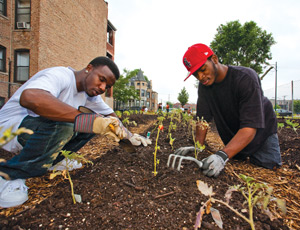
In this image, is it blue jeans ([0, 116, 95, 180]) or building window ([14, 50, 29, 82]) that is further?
building window ([14, 50, 29, 82])

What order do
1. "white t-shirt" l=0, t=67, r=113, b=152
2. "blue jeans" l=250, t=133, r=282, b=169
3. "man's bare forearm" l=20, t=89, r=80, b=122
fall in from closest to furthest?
"man's bare forearm" l=20, t=89, r=80, b=122
"white t-shirt" l=0, t=67, r=113, b=152
"blue jeans" l=250, t=133, r=282, b=169

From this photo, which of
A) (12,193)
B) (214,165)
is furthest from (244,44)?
(12,193)

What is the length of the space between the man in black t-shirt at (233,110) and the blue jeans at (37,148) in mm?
1334

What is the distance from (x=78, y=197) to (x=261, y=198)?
126cm

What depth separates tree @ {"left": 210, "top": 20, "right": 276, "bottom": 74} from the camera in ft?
52.9

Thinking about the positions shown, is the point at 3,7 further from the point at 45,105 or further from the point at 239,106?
the point at 239,106

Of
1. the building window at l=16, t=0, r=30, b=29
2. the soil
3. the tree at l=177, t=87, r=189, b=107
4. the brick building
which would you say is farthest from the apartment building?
the soil

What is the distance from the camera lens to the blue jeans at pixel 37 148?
157cm

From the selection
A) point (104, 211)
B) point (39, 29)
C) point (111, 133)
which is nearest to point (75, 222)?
point (104, 211)

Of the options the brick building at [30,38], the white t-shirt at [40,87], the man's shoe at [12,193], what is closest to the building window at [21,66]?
the brick building at [30,38]

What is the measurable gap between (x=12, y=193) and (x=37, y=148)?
0.40 meters

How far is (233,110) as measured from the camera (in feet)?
7.59

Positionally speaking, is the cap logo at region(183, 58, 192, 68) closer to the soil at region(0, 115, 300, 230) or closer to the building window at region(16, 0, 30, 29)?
the soil at region(0, 115, 300, 230)

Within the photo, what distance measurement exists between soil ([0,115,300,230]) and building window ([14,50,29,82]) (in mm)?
11242
